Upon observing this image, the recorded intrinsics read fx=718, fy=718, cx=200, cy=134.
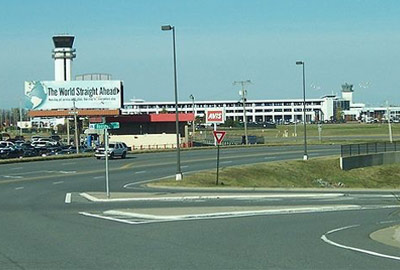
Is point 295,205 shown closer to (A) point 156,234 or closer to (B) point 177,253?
(A) point 156,234

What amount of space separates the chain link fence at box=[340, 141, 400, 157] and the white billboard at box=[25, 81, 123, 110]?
3849 cm

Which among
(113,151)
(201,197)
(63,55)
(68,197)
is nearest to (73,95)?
(113,151)

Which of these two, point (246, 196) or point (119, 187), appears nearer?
point (246, 196)

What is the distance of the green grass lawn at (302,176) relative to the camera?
45.7 m

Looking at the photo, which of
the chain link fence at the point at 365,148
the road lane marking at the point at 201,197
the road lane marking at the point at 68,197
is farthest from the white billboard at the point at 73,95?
the road lane marking at the point at 201,197

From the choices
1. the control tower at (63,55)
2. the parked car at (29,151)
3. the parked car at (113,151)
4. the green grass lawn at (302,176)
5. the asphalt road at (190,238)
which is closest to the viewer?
the asphalt road at (190,238)

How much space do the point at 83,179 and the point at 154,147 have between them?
49.9m

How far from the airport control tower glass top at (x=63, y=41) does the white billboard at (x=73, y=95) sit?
5504 cm

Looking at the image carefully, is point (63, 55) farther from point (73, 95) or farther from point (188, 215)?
point (188, 215)

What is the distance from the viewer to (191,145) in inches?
3728

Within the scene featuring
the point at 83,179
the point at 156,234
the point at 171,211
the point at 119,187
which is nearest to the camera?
the point at 156,234

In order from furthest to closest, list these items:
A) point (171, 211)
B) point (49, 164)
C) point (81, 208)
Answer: point (49, 164) → point (81, 208) → point (171, 211)

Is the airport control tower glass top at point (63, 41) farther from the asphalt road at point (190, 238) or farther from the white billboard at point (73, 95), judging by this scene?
the asphalt road at point (190, 238)

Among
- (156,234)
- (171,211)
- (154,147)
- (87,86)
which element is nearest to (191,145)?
(154,147)
